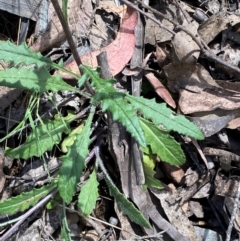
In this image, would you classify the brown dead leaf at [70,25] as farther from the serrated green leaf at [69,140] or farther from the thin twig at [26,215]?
the thin twig at [26,215]

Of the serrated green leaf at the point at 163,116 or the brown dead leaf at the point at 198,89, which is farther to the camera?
the brown dead leaf at the point at 198,89

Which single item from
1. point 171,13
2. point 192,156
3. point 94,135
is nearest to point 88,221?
point 94,135

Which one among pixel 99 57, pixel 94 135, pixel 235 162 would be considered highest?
pixel 99 57

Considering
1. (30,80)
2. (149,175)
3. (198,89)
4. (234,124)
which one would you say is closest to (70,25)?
(30,80)

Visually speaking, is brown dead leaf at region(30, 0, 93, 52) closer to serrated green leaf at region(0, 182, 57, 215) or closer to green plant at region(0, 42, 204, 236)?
green plant at region(0, 42, 204, 236)

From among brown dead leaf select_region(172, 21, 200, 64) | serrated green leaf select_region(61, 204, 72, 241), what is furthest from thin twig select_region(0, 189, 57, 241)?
brown dead leaf select_region(172, 21, 200, 64)

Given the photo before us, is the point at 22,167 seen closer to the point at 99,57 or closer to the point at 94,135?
the point at 94,135

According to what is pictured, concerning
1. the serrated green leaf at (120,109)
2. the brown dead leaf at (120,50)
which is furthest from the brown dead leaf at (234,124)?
the serrated green leaf at (120,109)
